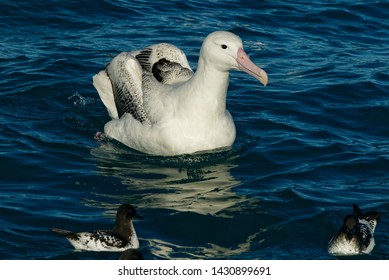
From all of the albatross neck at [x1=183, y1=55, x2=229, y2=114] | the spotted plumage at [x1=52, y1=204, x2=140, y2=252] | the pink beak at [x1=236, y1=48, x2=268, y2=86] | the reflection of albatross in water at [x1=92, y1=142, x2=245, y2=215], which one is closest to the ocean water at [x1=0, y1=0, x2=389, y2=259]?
the reflection of albatross in water at [x1=92, y1=142, x2=245, y2=215]

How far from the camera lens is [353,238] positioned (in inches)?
512

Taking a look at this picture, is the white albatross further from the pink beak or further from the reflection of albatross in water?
the reflection of albatross in water

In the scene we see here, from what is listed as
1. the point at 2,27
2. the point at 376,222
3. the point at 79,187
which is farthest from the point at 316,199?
the point at 2,27

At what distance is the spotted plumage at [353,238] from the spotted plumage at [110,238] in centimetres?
240

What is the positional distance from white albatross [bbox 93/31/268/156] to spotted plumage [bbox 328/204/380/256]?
124 inches

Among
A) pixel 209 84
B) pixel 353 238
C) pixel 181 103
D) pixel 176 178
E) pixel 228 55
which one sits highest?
pixel 228 55

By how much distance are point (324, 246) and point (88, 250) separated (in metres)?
2.95

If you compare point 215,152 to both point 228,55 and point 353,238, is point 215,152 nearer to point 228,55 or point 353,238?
point 228,55

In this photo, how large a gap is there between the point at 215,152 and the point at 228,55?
156 centimetres

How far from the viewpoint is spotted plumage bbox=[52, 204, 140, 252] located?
505 inches

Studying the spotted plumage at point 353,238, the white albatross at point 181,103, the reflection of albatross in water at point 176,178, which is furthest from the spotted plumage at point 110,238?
the white albatross at point 181,103

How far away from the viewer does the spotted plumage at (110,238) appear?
12836mm

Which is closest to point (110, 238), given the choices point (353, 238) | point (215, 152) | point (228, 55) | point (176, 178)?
point (353, 238)
